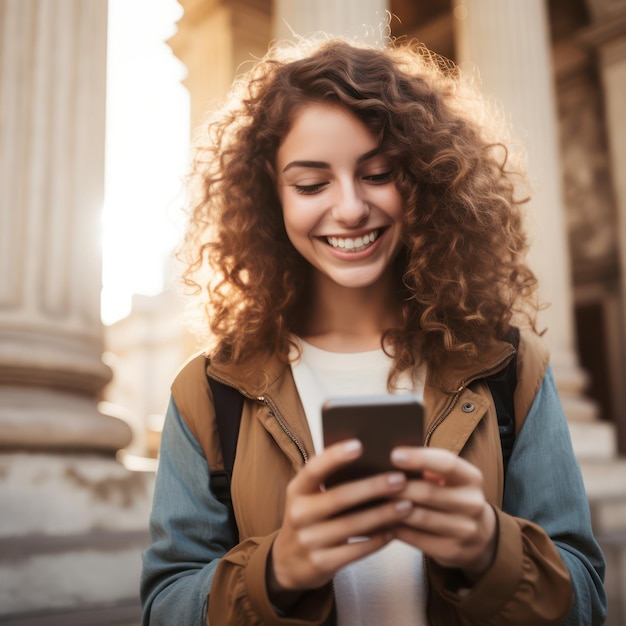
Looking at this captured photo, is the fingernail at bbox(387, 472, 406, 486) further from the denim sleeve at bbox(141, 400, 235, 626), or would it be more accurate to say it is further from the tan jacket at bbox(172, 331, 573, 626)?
the denim sleeve at bbox(141, 400, 235, 626)

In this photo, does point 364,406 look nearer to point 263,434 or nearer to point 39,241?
point 263,434

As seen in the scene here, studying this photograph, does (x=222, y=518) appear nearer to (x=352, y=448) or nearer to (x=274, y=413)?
(x=274, y=413)

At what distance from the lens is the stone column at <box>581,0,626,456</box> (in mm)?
10938

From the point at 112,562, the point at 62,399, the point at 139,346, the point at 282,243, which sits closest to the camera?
the point at 282,243

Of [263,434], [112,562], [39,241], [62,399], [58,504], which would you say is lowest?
[112,562]

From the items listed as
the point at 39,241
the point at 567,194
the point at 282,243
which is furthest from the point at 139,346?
the point at 282,243

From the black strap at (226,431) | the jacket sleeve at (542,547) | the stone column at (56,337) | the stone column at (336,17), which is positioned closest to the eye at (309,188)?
the black strap at (226,431)

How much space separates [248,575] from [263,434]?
0.44 meters

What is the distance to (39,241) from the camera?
16.0 ft

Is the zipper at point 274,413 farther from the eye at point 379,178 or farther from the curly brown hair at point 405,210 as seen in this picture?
the eye at point 379,178

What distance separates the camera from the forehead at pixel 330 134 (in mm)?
2053

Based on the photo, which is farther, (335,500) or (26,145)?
(26,145)

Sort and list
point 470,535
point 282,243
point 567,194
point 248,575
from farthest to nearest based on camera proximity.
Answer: point 567,194
point 282,243
point 248,575
point 470,535

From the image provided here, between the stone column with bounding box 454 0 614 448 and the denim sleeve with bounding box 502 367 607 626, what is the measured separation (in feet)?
20.8
